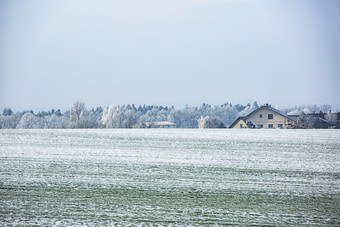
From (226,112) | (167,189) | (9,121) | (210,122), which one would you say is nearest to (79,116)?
(9,121)

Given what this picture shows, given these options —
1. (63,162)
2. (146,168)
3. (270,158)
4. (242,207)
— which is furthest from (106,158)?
(242,207)

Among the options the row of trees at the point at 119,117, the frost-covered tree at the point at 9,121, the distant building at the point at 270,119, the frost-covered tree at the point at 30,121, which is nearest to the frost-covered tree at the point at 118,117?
the row of trees at the point at 119,117

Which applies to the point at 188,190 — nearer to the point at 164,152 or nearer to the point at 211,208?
the point at 211,208

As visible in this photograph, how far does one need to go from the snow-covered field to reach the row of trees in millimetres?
45190

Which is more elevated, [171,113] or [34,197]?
[171,113]

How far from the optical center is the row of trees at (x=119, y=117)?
69.7m

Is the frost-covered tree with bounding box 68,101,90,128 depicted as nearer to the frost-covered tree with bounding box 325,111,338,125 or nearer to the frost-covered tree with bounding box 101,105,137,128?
the frost-covered tree with bounding box 101,105,137,128

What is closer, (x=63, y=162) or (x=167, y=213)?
(x=167, y=213)

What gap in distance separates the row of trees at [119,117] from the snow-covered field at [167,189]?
45.2 metres

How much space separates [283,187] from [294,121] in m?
48.5

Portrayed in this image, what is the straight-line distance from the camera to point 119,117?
265 ft

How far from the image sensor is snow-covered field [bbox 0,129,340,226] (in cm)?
994

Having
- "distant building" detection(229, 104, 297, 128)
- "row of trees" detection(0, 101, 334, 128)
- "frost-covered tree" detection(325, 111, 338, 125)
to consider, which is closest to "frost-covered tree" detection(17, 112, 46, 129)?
"row of trees" detection(0, 101, 334, 128)

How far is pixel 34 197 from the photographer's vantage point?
11.8m
